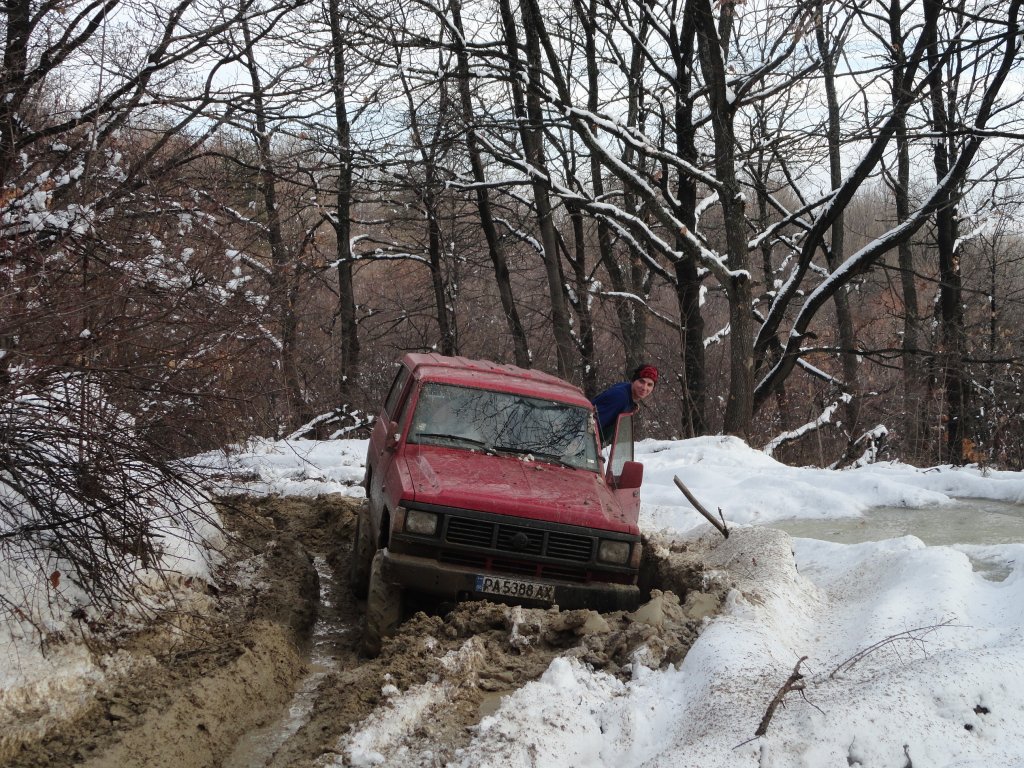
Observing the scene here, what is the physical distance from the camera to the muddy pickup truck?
599 cm

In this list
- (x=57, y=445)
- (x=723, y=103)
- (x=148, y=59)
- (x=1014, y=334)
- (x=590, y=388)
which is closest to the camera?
(x=57, y=445)

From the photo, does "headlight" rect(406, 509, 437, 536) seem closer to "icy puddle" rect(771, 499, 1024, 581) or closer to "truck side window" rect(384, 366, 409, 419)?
"truck side window" rect(384, 366, 409, 419)

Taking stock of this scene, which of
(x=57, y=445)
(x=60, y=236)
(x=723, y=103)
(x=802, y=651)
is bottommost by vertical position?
(x=802, y=651)

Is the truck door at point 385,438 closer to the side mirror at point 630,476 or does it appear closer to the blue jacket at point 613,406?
the blue jacket at point 613,406

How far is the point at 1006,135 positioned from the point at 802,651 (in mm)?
8510

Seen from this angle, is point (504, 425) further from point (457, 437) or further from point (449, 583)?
point (449, 583)

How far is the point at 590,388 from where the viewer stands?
2402cm

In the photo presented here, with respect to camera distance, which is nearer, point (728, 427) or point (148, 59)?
point (148, 59)

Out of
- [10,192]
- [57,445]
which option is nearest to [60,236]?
[10,192]

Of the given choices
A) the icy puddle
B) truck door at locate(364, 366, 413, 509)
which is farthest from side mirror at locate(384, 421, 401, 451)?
the icy puddle

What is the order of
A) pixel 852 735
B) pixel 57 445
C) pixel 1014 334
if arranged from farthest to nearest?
1. pixel 1014 334
2. pixel 57 445
3. pixel 852 735

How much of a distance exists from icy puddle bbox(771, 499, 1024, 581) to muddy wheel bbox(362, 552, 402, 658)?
15.3ft

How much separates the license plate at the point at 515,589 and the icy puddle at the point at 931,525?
12.5 feet

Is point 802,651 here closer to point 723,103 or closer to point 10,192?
point 10,192
